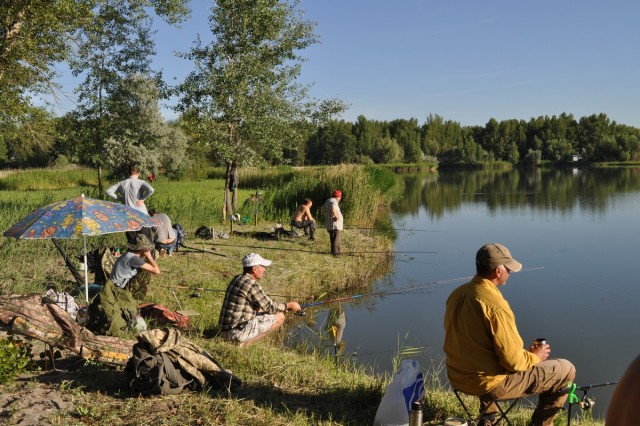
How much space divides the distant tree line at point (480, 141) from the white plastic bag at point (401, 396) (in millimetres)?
79802

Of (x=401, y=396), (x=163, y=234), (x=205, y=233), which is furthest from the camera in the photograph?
(x=205, y=233)

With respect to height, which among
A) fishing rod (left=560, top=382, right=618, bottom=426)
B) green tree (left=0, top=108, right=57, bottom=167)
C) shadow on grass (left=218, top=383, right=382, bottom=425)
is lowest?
shadow on grass (left=218, top=383, right=382, bottom=425)

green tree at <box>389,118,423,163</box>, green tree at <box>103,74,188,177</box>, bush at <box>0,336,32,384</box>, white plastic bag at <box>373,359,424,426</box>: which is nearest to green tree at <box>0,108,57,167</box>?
green tree at <box>103,74,188,177</box>

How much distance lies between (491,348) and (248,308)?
289 centimetres

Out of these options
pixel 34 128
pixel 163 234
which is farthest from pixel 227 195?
pixel 163 234

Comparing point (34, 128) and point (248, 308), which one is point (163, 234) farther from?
point (248, 308)

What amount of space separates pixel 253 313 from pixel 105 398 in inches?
78.4

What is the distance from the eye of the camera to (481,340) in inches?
140

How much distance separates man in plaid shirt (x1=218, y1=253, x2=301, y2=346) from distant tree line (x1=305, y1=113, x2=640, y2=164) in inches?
3060

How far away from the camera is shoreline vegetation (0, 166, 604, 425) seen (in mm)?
3992

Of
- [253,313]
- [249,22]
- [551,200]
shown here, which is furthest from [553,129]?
[253,313]

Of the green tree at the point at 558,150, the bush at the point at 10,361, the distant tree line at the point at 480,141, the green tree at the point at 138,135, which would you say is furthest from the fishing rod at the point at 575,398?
the green tree at the point at 558,150

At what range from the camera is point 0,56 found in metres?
9.65

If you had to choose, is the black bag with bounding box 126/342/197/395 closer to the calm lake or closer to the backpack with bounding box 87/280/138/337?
the backpack with bounding box 87/280/138/337
